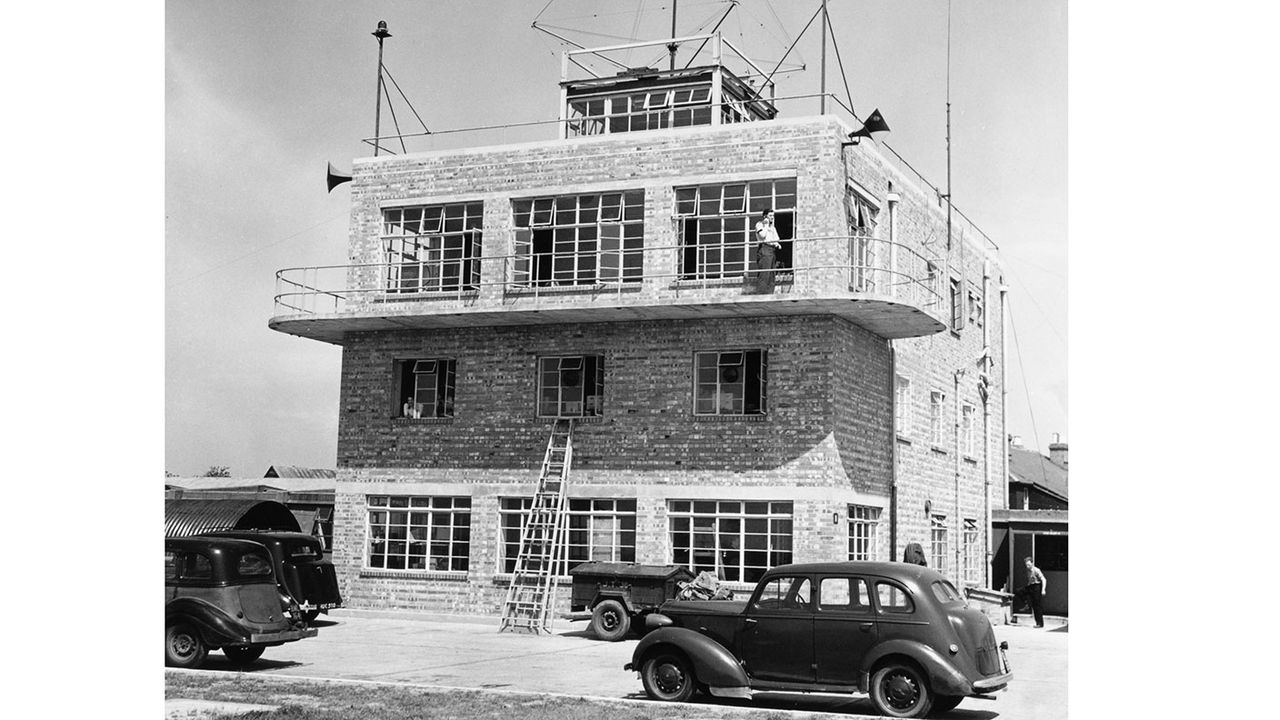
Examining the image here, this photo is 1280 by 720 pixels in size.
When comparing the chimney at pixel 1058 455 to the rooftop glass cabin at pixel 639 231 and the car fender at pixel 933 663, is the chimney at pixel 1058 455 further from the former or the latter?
the car fender at pixel 933 663

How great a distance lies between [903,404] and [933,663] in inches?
412

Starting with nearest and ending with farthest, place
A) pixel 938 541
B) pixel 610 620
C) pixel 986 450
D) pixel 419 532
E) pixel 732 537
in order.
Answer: pixel 610 620 < pixel 732 537 < pixel 419 532 < pixel 938 541 < pixel 986 450

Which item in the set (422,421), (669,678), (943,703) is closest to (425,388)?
(422,421)

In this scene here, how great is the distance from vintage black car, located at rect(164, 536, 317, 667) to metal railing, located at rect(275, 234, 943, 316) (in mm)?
4673

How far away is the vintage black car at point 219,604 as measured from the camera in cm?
1268

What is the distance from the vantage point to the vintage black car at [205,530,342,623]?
17297 mm

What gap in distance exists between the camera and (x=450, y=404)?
20.1 m

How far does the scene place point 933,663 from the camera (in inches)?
394

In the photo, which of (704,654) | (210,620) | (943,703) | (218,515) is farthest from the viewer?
(218,515)

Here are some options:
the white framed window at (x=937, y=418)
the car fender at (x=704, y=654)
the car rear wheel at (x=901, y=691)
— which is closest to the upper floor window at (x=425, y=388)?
the white framed window at (x=937, y=418)

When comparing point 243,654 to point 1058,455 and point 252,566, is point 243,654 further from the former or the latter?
point 1058,455

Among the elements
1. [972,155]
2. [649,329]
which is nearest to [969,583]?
[649,329]

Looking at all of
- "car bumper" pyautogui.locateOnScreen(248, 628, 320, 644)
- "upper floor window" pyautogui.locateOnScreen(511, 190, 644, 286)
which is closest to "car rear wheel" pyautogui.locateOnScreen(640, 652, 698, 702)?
"car bumper" pyautogui.locateOnScreen(248, 628, 320, 644)
